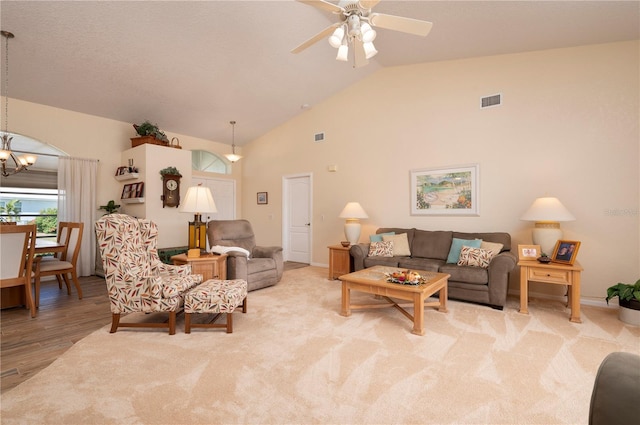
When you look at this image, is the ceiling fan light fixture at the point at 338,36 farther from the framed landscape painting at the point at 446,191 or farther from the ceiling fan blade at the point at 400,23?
the framed landscape painting at the point at 446,191

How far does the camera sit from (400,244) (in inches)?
185

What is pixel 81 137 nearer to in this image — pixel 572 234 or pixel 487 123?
pixel 487 123

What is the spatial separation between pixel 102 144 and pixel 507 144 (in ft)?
21.7

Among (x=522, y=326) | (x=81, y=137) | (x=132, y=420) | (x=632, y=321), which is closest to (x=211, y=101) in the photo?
Answer: (x=81, y=137)

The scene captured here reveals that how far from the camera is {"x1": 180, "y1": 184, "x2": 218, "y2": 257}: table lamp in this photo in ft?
11.3

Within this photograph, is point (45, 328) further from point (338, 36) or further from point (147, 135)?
point (338, 36)

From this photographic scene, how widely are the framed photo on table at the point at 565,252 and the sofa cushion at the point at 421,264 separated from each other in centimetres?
125

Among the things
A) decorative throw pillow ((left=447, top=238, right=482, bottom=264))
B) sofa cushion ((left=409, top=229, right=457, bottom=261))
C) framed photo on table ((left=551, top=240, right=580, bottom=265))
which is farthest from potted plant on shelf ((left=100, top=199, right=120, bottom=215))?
framed photo on table ((left=551, top=240, right=580, bottom=265))

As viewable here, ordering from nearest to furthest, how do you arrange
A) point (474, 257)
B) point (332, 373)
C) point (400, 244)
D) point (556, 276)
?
point (332, 373), point (556, 276), point (474, 257), point (400, 244)

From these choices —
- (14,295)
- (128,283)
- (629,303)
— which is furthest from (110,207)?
(629,303)

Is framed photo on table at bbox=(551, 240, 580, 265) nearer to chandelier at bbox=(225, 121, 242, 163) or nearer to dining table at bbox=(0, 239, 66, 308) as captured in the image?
chandelier at bbox=(225, 121, 242, 163)

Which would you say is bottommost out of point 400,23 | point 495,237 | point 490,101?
point 495,237

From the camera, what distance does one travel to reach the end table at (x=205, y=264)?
353cm

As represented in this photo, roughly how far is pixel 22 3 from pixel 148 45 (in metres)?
1.14
